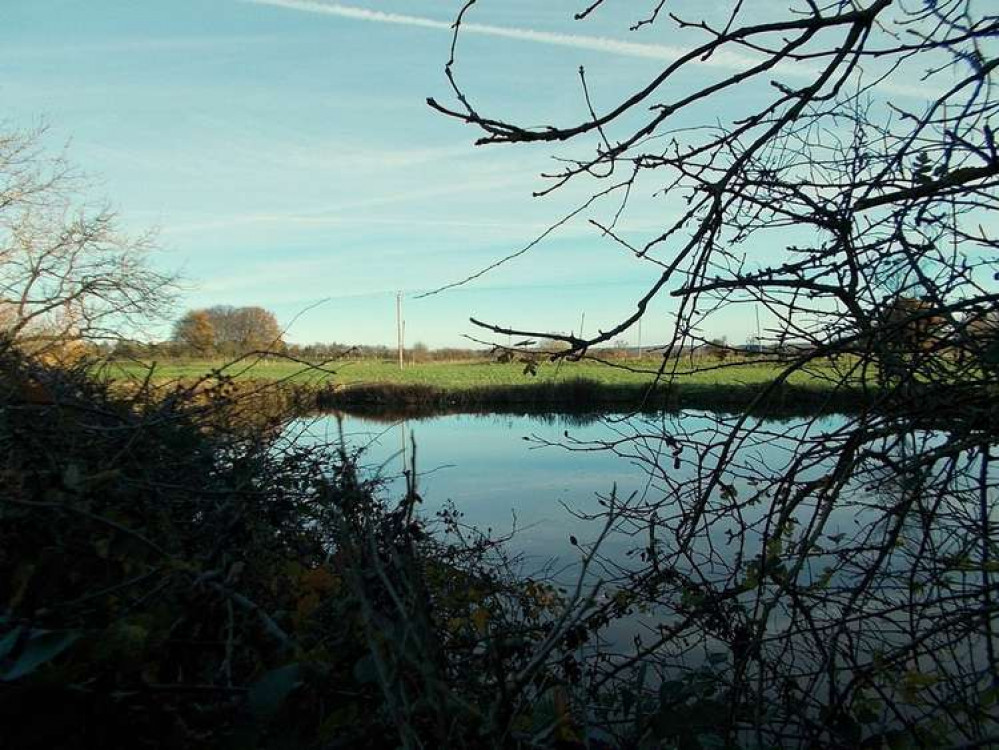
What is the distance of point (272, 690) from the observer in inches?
46.0

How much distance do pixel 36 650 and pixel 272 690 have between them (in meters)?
0.36

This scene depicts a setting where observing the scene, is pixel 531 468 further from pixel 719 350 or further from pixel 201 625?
pixel 201 625

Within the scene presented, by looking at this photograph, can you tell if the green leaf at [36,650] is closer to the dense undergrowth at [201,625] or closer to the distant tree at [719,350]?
the dense undergrowth at [201,625]

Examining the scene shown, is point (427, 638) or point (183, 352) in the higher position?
point (183, 352)

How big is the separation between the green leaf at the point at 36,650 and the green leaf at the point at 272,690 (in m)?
0.28

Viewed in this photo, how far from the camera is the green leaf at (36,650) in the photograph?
108 centimetres

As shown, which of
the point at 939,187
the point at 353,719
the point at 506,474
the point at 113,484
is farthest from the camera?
the point at 506,474

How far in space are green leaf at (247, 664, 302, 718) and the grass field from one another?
1.06 meters

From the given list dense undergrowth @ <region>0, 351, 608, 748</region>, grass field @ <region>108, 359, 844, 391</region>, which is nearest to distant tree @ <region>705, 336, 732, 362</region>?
grass field @ <region>108, 359, 844, 391</region>

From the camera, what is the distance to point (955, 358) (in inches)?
85.6

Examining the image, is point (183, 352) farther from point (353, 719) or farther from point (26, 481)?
point (353, 719)

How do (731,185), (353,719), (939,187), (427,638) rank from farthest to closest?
(731,185), (939,187), (353,719), (427,638)

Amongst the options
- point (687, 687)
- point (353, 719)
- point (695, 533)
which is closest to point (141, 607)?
point (353, 719)

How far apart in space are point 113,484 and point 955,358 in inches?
95.6
